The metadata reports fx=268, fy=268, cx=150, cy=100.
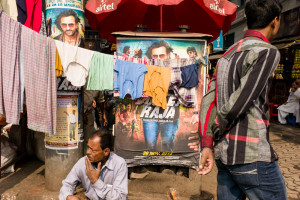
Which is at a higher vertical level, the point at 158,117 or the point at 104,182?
the point at 158,117

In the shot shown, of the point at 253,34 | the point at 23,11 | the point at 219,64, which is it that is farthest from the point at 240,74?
the point at 23,11

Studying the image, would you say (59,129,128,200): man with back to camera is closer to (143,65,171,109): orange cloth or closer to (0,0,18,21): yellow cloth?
(143,65,171,109): orange cloth

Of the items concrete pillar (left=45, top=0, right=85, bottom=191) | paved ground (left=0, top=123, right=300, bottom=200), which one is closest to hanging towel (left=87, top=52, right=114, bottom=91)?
concrete pillar (left=45, top=0, right=85, bottom=191)

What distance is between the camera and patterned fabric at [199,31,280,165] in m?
1.63

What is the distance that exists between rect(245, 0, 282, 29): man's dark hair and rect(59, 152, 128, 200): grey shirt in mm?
1838

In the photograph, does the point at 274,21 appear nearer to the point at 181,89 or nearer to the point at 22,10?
the point at 181,89

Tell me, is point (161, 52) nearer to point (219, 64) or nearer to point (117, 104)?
point (117, 104)

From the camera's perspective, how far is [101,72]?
3654 mm

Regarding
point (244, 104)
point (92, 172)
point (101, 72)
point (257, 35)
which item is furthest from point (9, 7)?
point (244, 104)

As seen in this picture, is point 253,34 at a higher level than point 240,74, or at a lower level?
higher

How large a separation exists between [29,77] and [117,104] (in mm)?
1390

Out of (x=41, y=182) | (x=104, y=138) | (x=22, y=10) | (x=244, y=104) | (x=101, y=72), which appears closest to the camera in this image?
(x=244, y=104)

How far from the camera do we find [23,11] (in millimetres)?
3783

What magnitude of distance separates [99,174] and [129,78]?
1528mm
